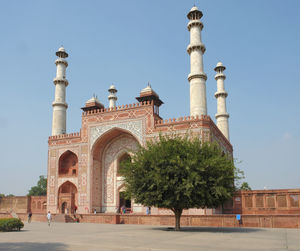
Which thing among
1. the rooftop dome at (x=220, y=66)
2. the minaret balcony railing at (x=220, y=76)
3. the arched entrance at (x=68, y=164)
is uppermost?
the rooftop dome at (x=220, y=66)

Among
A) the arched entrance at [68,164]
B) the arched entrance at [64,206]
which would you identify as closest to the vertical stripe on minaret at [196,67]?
the arched entrance at [68,164]

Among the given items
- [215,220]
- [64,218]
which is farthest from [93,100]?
[215,220]

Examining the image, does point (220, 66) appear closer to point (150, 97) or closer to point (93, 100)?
point (150, 97)

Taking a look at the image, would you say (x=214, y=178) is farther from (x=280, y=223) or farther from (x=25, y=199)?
(x=25, y=199)

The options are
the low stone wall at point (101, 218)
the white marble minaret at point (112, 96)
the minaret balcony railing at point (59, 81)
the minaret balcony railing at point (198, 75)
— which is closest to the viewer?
the low stone wall at point (101, 218)

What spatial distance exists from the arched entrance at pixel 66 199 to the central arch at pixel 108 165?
6.31 feet

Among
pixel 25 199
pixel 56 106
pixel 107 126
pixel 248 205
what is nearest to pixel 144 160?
pixel 248 205

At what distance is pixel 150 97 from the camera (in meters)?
26.1

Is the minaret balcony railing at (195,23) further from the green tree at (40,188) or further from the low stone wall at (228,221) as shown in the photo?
the green tree at (40,188)

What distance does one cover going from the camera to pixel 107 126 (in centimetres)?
2636

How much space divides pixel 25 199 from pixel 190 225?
18414 millimetres

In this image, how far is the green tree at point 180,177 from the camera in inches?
539

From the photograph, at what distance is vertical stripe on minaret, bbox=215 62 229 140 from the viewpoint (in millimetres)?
31406

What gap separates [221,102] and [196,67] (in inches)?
309
